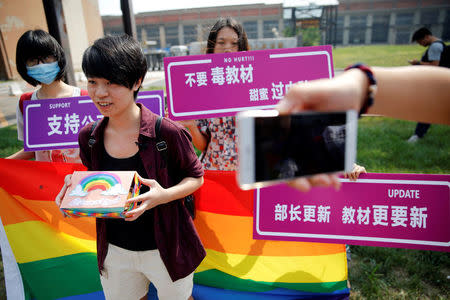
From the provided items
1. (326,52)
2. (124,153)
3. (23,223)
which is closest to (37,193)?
(23,223)

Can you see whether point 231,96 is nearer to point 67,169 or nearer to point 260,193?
point 260,193

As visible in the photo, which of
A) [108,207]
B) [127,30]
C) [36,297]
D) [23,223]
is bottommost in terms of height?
[36,297]

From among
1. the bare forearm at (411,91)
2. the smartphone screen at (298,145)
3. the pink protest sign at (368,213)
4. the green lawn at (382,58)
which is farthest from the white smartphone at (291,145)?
the green lawn at (382,58)

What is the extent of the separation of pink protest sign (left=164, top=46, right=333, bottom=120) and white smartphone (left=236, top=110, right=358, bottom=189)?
3.47ft

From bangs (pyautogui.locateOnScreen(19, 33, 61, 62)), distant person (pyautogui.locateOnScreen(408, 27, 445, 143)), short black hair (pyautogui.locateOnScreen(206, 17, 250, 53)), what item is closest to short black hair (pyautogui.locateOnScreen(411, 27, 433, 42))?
distant person (pyautogui.locateOnScreen(408, 27, 445, 143))

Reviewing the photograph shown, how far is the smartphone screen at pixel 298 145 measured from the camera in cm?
68

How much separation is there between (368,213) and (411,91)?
3.57 feet

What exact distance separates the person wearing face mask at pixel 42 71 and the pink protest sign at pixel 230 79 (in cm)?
92

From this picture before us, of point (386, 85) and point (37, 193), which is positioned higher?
point (386, 85)

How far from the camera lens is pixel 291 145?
0.70 metres

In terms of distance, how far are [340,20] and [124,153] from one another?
54.4 m

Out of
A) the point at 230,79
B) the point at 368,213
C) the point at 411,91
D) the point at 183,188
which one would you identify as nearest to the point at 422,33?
the point at 368,213

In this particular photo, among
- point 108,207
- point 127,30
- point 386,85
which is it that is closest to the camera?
point 386,85

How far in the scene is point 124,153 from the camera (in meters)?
1.36
